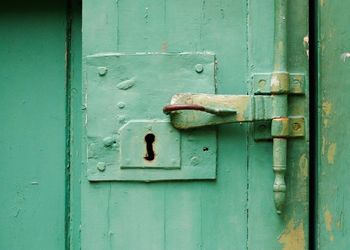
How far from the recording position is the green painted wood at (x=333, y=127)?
1.11 metres

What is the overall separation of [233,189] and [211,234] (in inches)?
3.6

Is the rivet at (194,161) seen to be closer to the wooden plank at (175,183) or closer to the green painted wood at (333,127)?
the wooden plank at (175,183)

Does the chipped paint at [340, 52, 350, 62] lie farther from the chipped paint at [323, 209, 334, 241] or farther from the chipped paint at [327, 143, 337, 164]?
the chipped paint at [323, 209, 334, 241]

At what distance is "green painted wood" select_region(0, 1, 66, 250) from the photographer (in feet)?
4.33

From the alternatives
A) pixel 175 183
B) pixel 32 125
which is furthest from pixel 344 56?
pixel 32 125

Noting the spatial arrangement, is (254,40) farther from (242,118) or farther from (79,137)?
(79,137)

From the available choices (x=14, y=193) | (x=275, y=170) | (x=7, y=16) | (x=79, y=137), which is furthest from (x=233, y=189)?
(x=7, y=16)

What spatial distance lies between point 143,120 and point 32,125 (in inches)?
11.8

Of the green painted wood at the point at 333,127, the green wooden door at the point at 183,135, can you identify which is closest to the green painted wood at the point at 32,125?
the green wooden door at the point at 183,135

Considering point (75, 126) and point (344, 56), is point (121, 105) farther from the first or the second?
point (344, 56)

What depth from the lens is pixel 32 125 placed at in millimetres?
1328

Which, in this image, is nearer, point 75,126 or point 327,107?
point 327,107

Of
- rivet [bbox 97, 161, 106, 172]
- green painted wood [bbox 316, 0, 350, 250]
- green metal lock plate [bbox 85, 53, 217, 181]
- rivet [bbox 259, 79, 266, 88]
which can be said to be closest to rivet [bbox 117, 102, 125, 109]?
green metal lock plate [bbox 85, 53, 217, 181]

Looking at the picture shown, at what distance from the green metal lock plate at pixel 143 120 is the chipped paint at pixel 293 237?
16 centimetres
